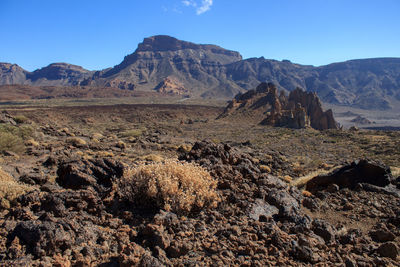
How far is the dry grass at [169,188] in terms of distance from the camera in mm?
4562

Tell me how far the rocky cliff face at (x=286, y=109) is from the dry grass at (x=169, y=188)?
37.6 metres

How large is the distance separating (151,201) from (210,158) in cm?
283

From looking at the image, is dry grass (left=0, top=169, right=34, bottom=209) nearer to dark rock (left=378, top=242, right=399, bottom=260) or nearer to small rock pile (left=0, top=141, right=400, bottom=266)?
small rock pile (left=0, top=141, right=400, bottom=266)

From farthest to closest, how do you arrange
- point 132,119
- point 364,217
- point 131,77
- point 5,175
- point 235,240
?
1. point 131,77
2. point 132,119
3. point 5,175
4. point 364,217
5. point 235,240

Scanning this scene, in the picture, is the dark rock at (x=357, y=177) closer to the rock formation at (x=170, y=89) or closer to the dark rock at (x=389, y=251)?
the dark rock at (x=389, y=251)

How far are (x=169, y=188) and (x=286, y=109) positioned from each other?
52950mm

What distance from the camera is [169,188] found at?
4668mm

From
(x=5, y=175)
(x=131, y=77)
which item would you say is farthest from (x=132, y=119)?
(x=131, y=77)

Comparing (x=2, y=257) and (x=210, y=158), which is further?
(x=210, y=158)

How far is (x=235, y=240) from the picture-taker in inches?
146

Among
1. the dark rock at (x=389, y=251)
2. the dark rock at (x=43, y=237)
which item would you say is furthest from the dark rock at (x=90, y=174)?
the dark rock at (x=389, y=251)

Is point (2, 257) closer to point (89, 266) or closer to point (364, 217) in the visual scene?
point (89, 266)

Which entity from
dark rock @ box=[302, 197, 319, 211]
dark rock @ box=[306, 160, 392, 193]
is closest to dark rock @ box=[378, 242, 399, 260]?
dark rock @ box=[302, 197, 319, 211]

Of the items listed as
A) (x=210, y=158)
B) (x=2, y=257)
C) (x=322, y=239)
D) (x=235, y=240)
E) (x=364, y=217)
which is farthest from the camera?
(x=210, y=158)
